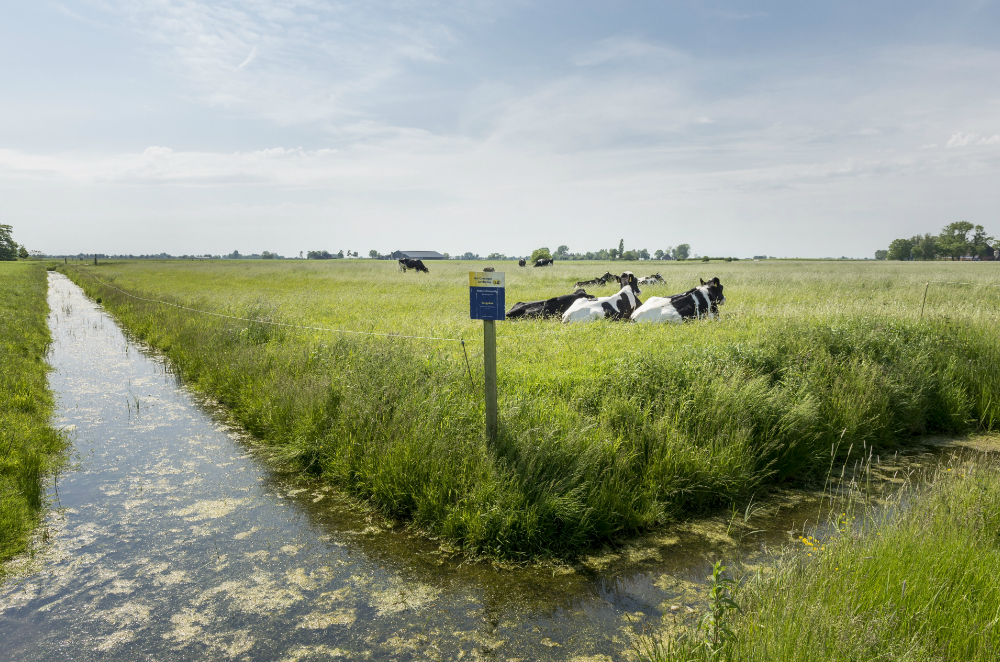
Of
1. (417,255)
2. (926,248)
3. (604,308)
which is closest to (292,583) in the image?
(604,308)

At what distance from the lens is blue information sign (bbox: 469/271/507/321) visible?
4.91 m

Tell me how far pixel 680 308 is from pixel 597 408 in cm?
671

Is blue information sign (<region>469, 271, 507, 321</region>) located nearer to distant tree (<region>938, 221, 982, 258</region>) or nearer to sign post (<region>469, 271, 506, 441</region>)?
sign post (<region>469, 271, 506, 441</region>)

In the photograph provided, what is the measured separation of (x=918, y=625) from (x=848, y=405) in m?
4.48

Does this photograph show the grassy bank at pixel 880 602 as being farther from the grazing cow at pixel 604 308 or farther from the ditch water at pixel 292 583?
the grazing cow at pixel 604 308

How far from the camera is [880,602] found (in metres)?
3.07

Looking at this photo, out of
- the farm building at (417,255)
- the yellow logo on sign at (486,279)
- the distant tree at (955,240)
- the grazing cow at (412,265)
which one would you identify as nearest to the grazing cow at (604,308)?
the yellow logo on sign at (486,279)

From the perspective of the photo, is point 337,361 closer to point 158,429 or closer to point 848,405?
point 158,429

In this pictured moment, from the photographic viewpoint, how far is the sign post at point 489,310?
491cm

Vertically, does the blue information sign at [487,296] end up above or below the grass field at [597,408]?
above

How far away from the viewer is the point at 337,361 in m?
8.09

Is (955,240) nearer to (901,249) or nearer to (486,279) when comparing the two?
(901,249)

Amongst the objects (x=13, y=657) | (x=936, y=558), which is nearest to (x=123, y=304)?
(x=13, y=657)

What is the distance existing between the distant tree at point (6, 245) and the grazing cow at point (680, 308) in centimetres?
13521
